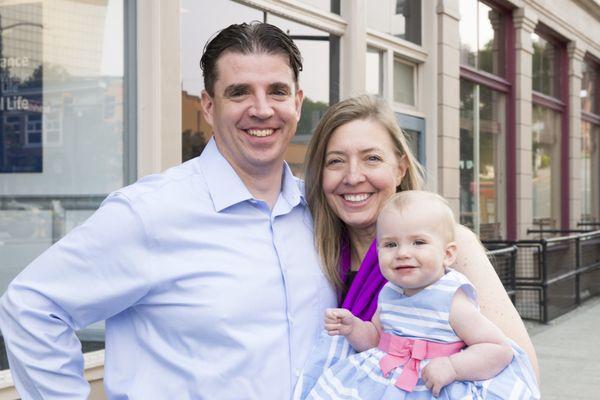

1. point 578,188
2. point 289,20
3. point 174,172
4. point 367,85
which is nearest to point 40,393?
point 174,172

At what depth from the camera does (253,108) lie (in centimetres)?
268

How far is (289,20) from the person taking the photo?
26.7 feet

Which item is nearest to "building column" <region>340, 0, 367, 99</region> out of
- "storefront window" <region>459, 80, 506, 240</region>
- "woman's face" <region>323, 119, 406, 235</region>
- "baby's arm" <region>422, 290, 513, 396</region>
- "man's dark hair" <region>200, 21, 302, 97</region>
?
"storefront window" <region>459, 80, 506, 240</region>

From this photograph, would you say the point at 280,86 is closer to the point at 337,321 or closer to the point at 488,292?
the point at 337,321

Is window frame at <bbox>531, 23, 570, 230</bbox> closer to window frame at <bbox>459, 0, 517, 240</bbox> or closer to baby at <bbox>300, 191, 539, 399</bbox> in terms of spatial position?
window frame at <bbox>459, 0, 517, 240</bbox>

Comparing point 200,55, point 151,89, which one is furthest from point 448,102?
point 151,89

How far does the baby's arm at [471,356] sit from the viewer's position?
2.42 meters

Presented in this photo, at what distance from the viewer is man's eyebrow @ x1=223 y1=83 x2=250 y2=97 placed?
2.68m

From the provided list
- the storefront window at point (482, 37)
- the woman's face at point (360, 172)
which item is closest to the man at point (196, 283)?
the woman's face at point (360, 172)

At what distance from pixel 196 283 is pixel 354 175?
0.67 meters

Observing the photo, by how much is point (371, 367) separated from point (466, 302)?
0.35 m

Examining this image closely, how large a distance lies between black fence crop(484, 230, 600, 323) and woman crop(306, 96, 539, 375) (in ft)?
27.8

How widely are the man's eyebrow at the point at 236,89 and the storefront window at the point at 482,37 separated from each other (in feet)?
31.9

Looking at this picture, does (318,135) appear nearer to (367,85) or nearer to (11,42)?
(11,42)
